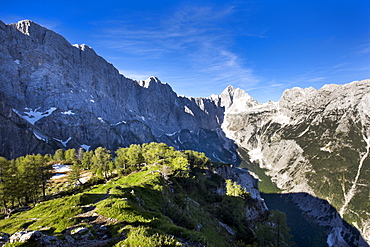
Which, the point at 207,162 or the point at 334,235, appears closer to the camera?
the point at 207,162

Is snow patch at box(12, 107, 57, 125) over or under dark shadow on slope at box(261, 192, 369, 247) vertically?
over

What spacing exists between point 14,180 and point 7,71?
696 feet

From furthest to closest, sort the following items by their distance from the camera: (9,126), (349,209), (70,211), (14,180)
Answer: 1. (349,209)
2. (9,126)
3. (14,180)
4. (70,211)

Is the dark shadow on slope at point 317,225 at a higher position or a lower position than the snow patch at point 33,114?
lower

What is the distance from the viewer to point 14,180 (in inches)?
1476

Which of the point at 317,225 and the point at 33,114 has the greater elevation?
the point at 33,114

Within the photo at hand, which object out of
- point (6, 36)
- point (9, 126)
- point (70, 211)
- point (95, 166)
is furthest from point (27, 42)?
point (70, 211)

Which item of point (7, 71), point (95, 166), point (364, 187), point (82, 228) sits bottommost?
point (364, 187)

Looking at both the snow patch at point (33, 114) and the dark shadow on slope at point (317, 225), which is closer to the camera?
the dark shadow on slope at point (317, 225)

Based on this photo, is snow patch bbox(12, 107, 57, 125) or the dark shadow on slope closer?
the dark shadow on slope

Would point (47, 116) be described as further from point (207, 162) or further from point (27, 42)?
point (207, 162)

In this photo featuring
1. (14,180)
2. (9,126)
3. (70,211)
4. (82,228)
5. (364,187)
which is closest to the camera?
(82,228)

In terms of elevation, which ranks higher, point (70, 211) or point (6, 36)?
point (6, 36)

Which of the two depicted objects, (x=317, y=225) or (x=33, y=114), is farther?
(x=33, y=114)
